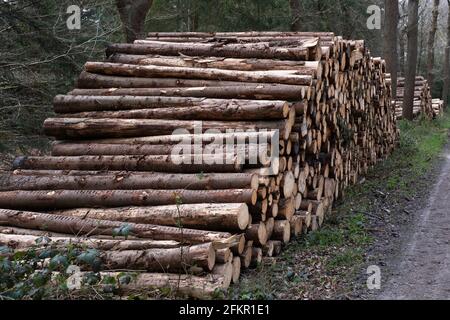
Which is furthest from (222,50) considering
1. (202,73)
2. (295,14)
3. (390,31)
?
(390,31)

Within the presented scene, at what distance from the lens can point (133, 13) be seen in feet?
49.6

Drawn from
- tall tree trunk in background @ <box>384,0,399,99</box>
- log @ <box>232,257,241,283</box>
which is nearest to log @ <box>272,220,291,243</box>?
log @ <box>232,257,241,283</box>

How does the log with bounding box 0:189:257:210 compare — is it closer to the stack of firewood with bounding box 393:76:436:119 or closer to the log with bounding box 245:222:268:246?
the log with bounding box 245:222:268:246

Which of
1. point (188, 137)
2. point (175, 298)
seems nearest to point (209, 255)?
point (175, 298)

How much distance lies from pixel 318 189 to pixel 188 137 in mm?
2612

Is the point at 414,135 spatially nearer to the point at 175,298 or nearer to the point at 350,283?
the point at 350,283

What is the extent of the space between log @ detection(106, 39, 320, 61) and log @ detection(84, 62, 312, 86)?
52 centimetres

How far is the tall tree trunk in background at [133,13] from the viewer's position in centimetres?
1477

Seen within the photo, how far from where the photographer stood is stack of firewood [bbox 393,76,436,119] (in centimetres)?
2428

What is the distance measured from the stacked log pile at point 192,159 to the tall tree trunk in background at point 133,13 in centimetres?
437

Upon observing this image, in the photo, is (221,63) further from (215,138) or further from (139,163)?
(139,163)

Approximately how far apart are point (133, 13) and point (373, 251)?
10.2m

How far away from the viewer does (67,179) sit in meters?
7.25

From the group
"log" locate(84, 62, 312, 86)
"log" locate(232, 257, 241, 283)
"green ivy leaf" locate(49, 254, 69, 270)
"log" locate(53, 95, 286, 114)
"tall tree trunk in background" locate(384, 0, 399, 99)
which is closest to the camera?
"green ivy leaf" locate(49, 254, 69, 270)
